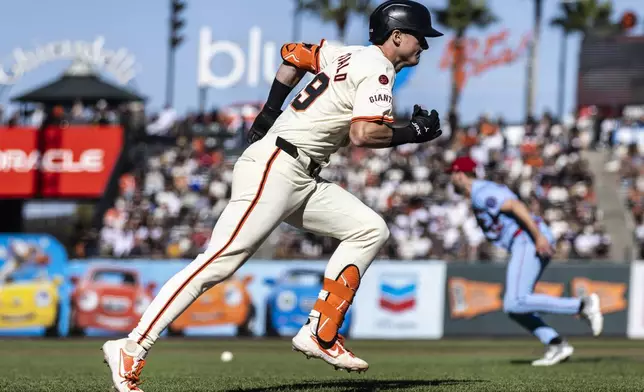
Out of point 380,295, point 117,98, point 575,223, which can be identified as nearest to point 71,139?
point 117,98

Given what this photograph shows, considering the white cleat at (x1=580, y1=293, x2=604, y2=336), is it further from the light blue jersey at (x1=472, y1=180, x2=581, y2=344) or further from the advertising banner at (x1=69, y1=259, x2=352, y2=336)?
the advertising banner at (x1=69, y1=259, x2=352, y2=336)

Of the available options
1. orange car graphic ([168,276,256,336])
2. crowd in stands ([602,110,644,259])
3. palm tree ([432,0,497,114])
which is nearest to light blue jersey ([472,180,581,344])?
orange car graphic ([168,276,256,336])

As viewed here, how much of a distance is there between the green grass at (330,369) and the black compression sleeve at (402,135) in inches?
69.2

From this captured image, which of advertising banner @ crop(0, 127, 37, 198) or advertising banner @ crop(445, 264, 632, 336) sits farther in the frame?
advertising banner @ crop(0, 127, 37, 198)

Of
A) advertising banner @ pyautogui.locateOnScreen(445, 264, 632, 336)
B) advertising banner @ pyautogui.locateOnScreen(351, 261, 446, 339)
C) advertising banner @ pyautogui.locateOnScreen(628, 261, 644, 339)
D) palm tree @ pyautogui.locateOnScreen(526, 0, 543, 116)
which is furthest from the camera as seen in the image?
palm tree @ pyautogui.locateOnScreen(526, 0, 543, 116)

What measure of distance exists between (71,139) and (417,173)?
8.78m

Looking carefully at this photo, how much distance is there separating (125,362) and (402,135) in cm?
226

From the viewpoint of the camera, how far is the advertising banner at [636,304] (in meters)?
20.6

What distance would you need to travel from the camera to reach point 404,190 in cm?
2739

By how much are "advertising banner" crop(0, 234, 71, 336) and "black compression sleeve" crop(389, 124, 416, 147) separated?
15.5 m

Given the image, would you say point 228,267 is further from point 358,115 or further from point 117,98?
point 117,98

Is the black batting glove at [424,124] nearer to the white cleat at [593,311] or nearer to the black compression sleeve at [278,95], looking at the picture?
the black compression sleeve at [278,95]

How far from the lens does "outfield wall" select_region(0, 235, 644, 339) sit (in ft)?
68.3

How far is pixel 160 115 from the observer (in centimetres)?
3294
